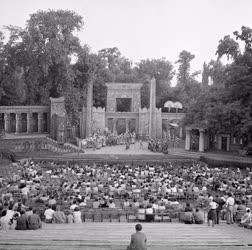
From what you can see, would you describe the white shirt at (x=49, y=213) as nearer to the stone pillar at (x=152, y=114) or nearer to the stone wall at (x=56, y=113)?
the stone wall at (x=56, y=113)

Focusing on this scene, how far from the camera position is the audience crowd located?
49.5ft

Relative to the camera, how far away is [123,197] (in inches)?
787

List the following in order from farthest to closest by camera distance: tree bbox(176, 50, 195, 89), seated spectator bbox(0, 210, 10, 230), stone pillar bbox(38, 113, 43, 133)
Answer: tree bbox(176, 50, 195, 89)
stone pillar bbox(38, 113, 43, 133)
seated spectator bbox(0, 210, 10, 230)

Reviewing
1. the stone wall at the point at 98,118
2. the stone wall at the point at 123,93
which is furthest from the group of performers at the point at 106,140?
the stone wall at the point at 123,93

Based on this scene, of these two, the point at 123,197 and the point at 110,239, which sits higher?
the point at 110,239

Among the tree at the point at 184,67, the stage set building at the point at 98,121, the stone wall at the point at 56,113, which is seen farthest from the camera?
the tree at the point at 184,67

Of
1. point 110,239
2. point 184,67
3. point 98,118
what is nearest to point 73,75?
point 98,118

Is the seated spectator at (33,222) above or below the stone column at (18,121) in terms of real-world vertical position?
below

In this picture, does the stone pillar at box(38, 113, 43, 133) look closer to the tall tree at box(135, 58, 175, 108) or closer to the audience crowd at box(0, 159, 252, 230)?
the tall tree at box(135, 58, 175, 108)

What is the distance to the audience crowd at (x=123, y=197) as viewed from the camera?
15.1 metres

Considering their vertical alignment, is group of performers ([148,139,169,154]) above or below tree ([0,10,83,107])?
below

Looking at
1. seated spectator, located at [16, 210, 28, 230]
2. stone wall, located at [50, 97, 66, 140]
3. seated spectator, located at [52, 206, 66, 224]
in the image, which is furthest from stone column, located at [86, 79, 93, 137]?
seated spectator, located at [16, 210, 28, 230]

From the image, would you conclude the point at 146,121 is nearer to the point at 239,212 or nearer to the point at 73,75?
the point at 73,75

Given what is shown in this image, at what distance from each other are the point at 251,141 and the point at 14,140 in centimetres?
2340
